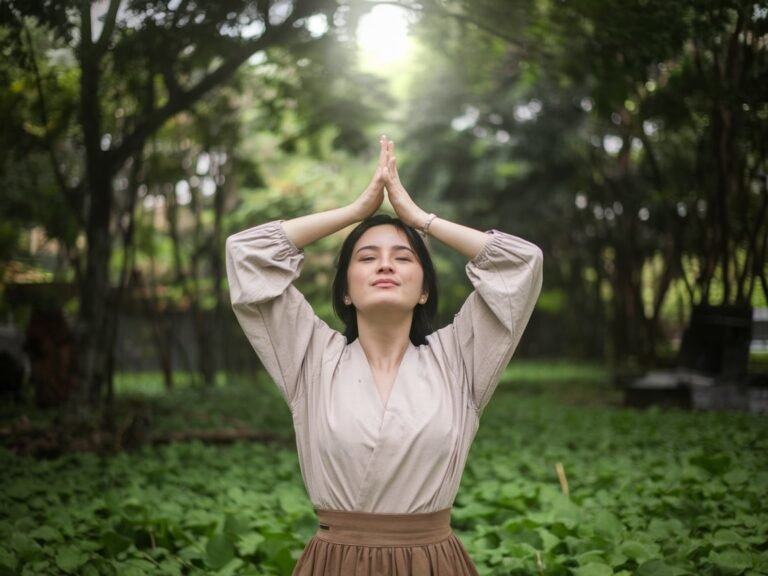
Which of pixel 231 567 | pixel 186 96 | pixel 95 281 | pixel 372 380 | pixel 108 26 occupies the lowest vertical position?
pixel 231 567

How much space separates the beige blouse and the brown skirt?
0.10 ft

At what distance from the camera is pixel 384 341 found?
8.84ft

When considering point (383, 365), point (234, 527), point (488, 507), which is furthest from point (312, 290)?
point (383, 365)

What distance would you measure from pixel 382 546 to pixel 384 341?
588 mm

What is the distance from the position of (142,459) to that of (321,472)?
406 cm

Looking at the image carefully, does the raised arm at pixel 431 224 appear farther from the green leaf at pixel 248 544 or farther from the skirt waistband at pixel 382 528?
the green leaf at pixel 248 544

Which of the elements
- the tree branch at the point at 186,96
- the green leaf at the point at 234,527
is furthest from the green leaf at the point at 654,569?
the tree branch at the point at 186,96

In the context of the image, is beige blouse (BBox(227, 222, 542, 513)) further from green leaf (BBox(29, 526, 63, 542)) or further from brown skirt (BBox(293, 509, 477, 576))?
green leaf (BBox(29, 526, 63, 542))

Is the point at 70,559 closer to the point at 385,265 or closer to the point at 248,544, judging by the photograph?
the point at 248,544

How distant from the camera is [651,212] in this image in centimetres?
1526

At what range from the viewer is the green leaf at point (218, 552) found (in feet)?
13.1

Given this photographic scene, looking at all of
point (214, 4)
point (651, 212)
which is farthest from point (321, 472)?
point (651, 212)

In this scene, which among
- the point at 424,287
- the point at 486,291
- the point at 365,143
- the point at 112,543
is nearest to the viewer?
the point at 486,291

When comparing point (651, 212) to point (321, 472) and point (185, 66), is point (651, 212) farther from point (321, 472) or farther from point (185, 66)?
point (321, 472)
